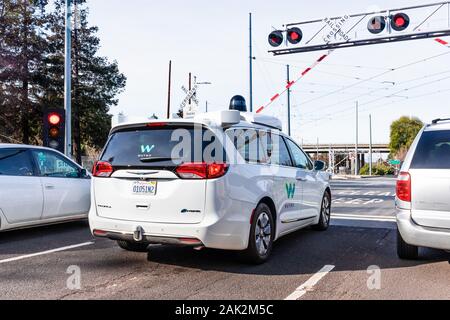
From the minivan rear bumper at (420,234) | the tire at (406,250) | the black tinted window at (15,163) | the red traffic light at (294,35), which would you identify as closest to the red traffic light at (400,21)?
the red traffic light at (294,35)

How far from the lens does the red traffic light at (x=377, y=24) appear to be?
50.7 ft

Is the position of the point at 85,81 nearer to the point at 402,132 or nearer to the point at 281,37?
the point at 281,37

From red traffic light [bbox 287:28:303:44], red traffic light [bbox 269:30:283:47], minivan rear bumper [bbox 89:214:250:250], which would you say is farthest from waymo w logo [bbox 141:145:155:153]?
red traffic light [bbox 287:28:303:44]

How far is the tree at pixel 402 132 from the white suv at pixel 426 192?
236ft

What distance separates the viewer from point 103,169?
217 inches

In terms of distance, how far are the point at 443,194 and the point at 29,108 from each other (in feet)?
107

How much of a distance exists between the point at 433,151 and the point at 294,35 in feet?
41.0

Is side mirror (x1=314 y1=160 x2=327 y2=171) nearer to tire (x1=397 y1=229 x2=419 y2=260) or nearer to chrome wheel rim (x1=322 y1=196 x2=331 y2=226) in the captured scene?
chrome wheel rim (x1=322 y1=196 x2=331 y2=226)

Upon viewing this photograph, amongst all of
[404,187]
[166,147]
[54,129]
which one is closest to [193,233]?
[166,147]

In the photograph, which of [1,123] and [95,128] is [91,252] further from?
[95,128]

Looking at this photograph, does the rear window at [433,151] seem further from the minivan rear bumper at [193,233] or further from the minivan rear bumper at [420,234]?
the minivan rear bumper at [193,233]

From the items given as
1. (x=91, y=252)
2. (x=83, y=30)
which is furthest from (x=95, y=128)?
(x=91, y=252)

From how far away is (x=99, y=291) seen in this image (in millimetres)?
4465

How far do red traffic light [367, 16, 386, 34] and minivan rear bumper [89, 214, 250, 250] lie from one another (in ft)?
40.8
